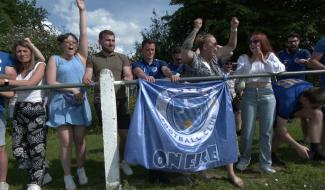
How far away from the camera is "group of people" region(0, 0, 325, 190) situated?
582 centimetres

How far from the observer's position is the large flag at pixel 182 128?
5.59m

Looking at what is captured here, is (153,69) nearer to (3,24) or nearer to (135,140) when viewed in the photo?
(135,140)

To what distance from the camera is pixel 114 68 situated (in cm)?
634

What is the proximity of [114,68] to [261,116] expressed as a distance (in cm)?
208

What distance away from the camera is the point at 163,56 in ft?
96.8

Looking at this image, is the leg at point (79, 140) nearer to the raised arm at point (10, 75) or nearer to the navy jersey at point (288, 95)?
the raised arm at point (10, 75)

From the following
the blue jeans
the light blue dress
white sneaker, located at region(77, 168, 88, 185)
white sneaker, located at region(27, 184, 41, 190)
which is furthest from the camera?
the blue jeans

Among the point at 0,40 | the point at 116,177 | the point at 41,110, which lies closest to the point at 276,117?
the point at 116,177

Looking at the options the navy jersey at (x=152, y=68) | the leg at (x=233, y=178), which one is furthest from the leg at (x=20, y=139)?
the leg at (x=233, y=178)

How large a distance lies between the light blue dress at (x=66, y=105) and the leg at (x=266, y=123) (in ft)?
7.49

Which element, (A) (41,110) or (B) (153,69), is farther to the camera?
(B) (153,69)

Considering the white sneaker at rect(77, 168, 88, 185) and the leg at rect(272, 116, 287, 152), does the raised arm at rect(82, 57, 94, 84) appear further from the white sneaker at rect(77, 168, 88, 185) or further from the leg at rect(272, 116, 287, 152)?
the leg at rect(272, 116, 287, 152)

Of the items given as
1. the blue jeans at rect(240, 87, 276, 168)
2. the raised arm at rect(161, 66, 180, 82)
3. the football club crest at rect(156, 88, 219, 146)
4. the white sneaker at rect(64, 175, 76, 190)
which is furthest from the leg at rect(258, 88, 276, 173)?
the white sneaker at rect(64, 175, 76, 190)

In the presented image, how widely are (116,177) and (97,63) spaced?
5.27 feet
